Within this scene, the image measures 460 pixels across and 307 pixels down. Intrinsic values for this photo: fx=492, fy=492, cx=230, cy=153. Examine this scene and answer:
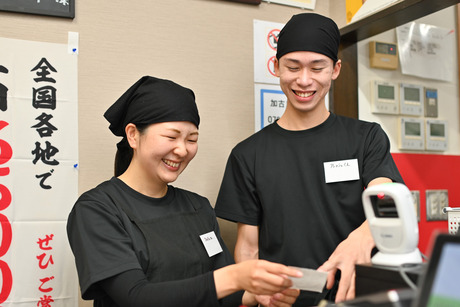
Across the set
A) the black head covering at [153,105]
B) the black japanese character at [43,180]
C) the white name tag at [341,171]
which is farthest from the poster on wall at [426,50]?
the black japanese character at [43,180]

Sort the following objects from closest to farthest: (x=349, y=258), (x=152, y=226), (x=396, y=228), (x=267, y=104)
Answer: (x=396, y=228)
(x=349, y=258)
(x=152, y=226)
(x=267, y=104)

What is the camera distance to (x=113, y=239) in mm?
1443

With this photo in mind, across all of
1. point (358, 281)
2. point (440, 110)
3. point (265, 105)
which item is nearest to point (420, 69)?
point (440, 110)

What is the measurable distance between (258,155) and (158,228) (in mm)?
534

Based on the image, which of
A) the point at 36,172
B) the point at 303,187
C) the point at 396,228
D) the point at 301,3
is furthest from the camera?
the point at 301,3

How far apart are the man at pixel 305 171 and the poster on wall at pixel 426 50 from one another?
1.03 m

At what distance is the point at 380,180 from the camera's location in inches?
66.6

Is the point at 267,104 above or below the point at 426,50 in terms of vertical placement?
below

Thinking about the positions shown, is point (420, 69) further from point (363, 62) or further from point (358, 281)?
point (358, 281)

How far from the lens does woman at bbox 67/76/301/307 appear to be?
1336mm

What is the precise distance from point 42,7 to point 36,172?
675 millimetres

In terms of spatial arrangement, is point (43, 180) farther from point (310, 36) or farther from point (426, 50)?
point (426, 50)

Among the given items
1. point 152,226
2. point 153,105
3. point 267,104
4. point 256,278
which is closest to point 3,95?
point 153,105

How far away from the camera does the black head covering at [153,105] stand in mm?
1633
